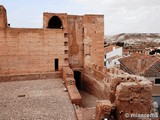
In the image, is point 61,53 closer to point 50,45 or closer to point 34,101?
point 50,45

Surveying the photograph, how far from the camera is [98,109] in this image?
8945 mm

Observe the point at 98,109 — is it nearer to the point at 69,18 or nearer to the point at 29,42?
the point at 29,42

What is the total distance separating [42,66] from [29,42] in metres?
2.31

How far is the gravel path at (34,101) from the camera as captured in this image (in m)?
9.88

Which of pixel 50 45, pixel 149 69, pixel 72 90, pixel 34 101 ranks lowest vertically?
pixel 34 101

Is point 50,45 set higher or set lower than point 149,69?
higher

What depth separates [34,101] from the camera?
1162cm

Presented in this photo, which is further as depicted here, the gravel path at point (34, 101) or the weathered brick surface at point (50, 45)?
the weathered brick surface at point (50, 45)

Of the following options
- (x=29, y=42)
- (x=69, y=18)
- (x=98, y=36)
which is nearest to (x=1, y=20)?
(x=29, y=42)

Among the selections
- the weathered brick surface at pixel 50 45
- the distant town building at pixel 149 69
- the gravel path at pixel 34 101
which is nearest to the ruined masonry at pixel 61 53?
the weathered brick surface at pixel 50 45

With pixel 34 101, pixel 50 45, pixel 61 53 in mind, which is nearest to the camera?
pixel 34 101

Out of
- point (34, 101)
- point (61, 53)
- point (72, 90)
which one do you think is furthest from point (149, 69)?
point (34, 101)

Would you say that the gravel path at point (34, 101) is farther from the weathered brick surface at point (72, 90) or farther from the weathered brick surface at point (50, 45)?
the weathered brick surface at point (50, 45)

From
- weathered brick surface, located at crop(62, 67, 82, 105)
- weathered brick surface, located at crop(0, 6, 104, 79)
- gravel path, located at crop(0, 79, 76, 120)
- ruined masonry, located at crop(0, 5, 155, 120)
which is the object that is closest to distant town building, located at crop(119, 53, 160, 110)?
ruined masonry, located at crop(0, 5, 155, 120)
